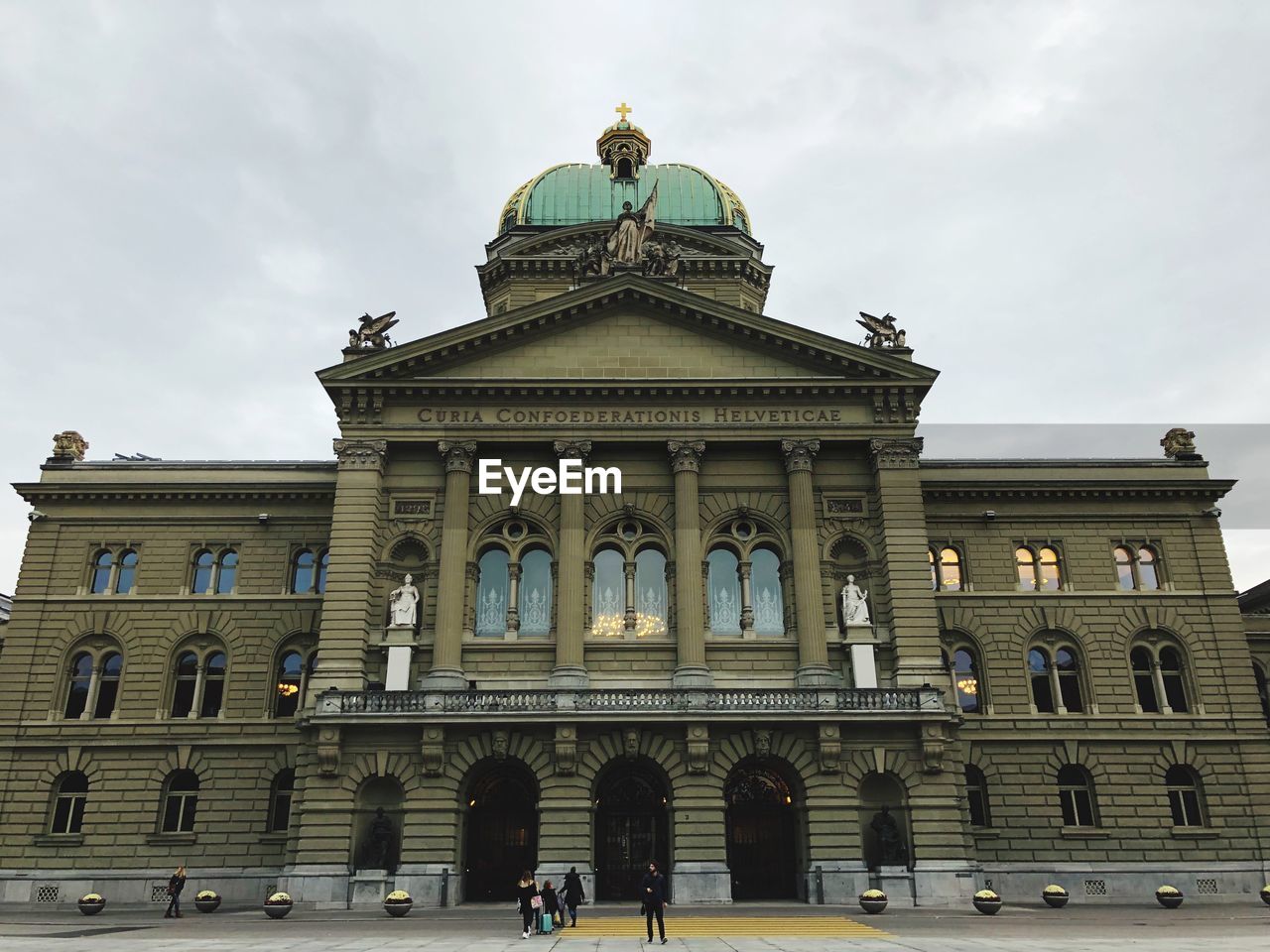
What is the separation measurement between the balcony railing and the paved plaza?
6.37 metres

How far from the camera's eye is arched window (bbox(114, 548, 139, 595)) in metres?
42.8

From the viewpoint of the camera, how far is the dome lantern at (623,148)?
192ft

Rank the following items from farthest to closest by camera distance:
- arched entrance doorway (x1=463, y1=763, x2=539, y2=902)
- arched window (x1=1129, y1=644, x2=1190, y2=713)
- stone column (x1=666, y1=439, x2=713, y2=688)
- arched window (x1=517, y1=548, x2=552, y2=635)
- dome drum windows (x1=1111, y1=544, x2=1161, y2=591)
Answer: dome drum windows (x1=1111, y1=544, x2=1161, y2=591)
arched window (x1=1129, y1=644, x2=1190, y2=713)
arched window (x1=517, y1=548, x2=552, y2=635)
stone column (x1=666, y1=439, x2=713, y2=688)
arched entrance doorway (x1=463, y1=763, x2=539, y2=902)

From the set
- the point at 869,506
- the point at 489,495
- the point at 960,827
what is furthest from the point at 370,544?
the point at 960,827

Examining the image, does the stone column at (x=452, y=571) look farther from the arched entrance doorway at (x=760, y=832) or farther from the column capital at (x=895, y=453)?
the column capital at (x=895, y=453)

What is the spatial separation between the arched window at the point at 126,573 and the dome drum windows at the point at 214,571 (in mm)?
2596

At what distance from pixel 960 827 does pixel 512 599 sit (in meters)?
18.4

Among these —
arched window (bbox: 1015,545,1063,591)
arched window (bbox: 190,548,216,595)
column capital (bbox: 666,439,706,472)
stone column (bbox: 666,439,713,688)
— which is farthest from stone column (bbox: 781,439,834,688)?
arched window (bbox: 190,548,216,595)

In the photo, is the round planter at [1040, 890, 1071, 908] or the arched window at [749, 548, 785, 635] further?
the arched window at [749, 548, 785, 635]

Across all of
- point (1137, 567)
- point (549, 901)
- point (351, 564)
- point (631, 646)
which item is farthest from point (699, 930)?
point (1137, 567)

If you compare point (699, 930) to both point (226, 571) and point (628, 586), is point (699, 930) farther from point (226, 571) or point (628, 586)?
point (226, 571)

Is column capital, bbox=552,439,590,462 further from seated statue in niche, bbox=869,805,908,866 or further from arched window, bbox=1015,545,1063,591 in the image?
arched window, bbox=1015,545,1063,591

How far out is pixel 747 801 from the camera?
121 feet

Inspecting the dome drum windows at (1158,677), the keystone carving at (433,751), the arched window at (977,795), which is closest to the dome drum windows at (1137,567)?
the dome drum windows at (1158,677)
